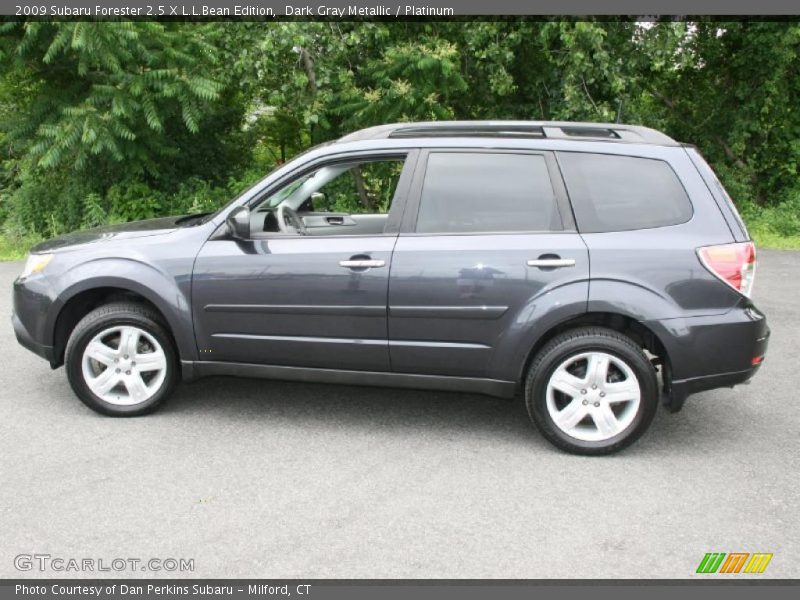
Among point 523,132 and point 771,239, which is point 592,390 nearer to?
point 523,132

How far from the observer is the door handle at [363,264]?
4512 millimetres

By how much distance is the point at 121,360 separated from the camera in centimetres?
491

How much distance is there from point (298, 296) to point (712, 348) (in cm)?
228

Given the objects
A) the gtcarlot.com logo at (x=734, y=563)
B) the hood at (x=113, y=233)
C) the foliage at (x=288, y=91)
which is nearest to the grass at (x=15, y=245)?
the foliage at (x=288, y=91)

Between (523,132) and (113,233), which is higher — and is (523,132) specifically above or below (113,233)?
above

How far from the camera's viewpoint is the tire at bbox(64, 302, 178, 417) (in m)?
4.86

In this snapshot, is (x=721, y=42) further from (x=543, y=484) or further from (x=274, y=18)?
(x=543, y=484)

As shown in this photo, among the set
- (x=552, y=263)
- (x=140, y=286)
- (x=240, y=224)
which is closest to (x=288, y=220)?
(x=240, y=224)

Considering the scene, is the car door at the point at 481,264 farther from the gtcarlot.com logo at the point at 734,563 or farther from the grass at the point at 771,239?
the grass at the point at 771,239

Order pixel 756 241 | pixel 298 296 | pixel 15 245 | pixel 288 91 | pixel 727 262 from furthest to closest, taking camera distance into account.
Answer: pixel 15 245
pixel 756 241
pixel 288 91
pixel 298 296
pixel 727 262

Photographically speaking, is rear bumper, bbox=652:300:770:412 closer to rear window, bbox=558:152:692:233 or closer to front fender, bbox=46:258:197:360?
rear window, bbox=558:152:692:233

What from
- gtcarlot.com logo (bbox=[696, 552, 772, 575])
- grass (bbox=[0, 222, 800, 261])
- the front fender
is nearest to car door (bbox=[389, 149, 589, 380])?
the front fender

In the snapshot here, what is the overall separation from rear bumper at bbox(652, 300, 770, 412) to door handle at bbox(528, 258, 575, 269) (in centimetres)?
55

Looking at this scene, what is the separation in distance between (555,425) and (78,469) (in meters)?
2.54
